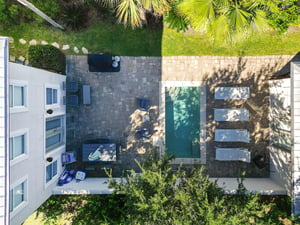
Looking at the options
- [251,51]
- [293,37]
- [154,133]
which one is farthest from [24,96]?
[293,37]

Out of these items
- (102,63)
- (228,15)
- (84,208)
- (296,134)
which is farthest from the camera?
(84,208)

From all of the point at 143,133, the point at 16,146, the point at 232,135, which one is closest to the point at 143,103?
the point at 143,133

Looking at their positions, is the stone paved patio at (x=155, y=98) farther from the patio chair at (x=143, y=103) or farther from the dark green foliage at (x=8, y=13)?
the dark green foliage at (x=8, y=13)

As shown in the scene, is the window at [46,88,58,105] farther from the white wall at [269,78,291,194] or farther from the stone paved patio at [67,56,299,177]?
the white wall at [269,78,291,194]

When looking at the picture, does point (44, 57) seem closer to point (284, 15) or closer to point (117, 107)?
point (117, 107)

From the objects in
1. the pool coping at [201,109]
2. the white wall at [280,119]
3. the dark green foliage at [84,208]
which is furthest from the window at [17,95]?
the white wall at [280,119]

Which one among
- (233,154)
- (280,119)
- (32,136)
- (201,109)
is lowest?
(233,154)
